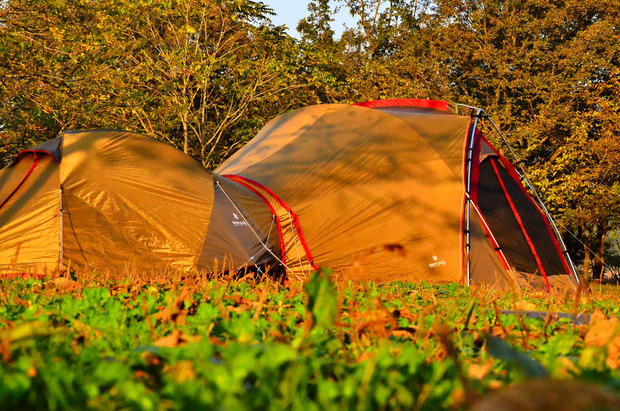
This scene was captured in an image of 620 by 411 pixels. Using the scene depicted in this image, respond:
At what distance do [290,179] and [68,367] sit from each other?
7057 millimetres

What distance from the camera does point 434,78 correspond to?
24.3 m

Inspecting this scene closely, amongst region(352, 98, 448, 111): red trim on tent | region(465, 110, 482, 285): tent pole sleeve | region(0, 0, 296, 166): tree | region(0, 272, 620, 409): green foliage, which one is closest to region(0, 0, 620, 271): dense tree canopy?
region(0, 0, 296, 166): tree

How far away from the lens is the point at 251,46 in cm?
2156

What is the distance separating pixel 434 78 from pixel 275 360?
24.0 m

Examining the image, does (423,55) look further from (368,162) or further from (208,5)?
(368,162)

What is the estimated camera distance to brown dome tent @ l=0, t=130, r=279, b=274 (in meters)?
7.13

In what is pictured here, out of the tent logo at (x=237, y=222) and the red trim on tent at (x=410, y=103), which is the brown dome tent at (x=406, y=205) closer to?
the tent logo at (x=237, y=222)

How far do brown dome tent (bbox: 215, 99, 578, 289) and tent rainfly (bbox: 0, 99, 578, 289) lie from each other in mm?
19

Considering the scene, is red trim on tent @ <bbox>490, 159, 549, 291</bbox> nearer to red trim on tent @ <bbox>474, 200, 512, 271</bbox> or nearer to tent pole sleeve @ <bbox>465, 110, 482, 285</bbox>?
tent pole sleeve @ <bbox>465, 110, 482, 285</bbox>

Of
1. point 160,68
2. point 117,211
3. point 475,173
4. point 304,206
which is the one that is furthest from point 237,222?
point 160,68

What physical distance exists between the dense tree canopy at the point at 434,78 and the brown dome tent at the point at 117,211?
782 centimetres

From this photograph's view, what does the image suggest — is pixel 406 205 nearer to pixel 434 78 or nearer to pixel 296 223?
pixel 296 223

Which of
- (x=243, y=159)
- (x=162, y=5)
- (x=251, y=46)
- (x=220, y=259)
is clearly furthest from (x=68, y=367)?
(x=251, y=46)

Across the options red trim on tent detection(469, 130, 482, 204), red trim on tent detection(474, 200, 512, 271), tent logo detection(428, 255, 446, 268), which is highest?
red trim on tent detection(469, 130, 482, 204)
